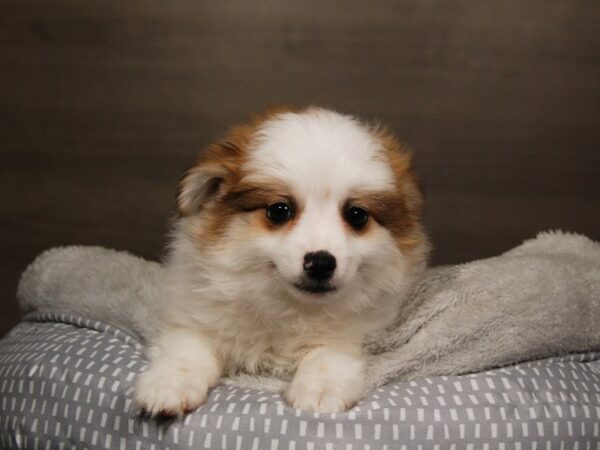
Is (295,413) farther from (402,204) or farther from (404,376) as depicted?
(402,204)

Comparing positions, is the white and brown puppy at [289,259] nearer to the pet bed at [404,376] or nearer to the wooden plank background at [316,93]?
the pet bed at [404,376]

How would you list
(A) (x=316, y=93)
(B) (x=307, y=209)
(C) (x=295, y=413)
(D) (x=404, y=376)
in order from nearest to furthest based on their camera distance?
1. (C) (x=295, y=413)
2. (B) (x=307, y=209)
3. (D) (x=404, y=376)
4. (A) (x=316, y=93)

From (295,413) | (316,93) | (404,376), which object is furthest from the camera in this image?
(316,93)

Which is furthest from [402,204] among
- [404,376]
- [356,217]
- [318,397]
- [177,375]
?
[177,375]

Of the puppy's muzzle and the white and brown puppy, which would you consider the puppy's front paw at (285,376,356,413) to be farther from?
the puppy's muzzle

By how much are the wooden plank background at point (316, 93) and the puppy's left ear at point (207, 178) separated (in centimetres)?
79

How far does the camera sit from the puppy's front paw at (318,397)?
144 centimetres

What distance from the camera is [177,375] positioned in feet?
4.86

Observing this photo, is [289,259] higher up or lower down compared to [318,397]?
higher up

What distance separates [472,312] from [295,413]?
0.58 metres

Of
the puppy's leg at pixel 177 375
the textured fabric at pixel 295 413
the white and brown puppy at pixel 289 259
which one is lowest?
the textured fabric at pixel 295 413

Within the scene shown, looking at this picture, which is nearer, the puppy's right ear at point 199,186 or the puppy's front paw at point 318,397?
the puppy's front paw at point 318,397

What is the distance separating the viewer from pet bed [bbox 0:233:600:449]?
1425 millimetres

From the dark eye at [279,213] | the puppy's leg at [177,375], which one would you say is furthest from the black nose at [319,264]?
the puppy's leg at [177,375]
